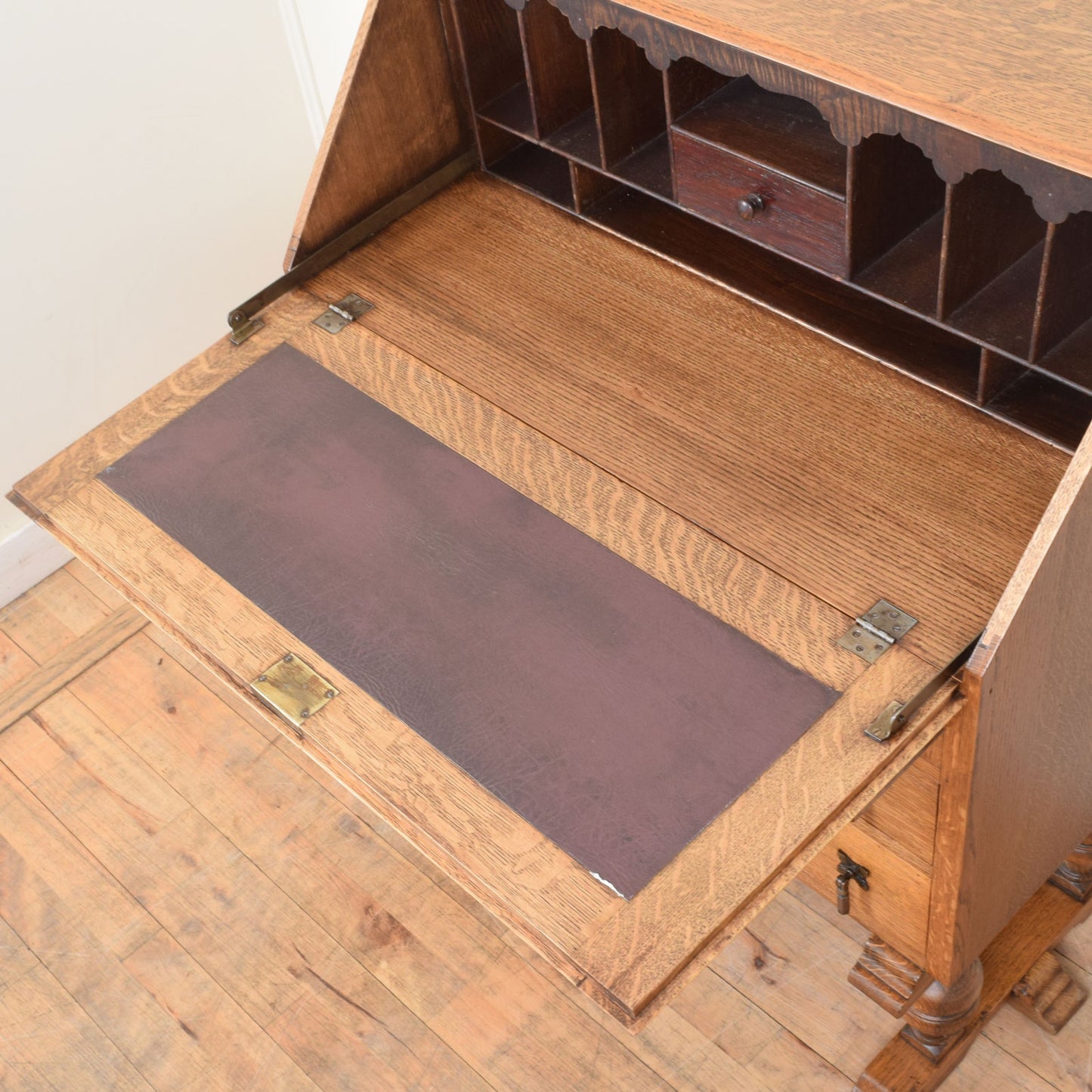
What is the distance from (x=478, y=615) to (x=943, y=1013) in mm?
906

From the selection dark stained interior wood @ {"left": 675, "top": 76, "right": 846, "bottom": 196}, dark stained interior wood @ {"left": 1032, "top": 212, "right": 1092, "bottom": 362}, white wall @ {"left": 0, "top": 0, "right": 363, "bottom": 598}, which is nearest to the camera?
dark stained interior wood @ {"left": 1032, "top": 212, "right": 1092, "bottom": 362}

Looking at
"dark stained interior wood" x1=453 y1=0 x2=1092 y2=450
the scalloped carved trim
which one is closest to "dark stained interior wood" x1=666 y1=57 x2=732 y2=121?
"dark stained interior wood" x1=453 y1=0 x2=1092 y2=450

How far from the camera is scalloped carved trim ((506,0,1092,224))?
1103 millimetres

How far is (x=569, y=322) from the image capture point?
1.64m

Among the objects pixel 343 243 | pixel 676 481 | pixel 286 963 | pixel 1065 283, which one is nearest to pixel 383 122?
pixel 343 243

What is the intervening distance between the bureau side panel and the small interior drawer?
43 cm

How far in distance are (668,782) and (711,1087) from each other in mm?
909

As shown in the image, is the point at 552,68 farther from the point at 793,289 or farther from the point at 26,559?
the point at 26,559

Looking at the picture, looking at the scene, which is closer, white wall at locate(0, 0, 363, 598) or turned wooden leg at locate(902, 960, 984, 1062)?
turned wooden leg at locate(902, 960, 984, 1062)

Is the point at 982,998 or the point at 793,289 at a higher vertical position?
the point at 793,289

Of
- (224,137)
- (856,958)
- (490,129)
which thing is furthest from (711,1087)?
(224,137)

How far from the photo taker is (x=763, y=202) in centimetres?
145

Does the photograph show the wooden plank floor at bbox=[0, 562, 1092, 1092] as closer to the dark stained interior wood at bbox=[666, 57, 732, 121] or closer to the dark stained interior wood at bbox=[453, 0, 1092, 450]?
the dark stained interior wood at bbox=[453, 0, 1092, 450]

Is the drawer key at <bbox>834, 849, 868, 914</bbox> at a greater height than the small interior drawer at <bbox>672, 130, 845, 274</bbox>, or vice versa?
the small interior drawer at <bbox>672, 130, 845, 274</bbox>
